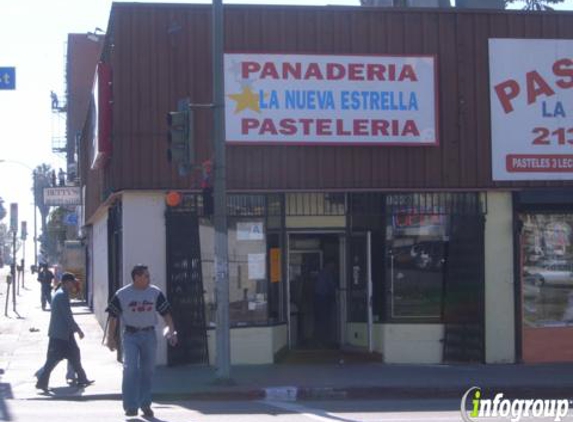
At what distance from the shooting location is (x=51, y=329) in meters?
16.6

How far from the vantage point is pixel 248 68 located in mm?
18766

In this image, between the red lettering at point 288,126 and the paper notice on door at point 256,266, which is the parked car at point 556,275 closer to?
the paper notice on door at point 256,266

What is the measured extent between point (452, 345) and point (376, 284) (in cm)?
181

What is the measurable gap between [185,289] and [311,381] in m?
3.32

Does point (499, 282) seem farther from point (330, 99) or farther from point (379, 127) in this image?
point (330, 99)

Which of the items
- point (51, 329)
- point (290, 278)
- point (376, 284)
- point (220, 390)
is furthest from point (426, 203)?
point (51, 329)

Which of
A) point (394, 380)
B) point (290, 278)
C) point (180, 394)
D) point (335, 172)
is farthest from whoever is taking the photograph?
point (290, 278)

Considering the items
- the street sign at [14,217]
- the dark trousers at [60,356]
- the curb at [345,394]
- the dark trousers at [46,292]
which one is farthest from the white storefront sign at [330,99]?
the street sign at [14,217]

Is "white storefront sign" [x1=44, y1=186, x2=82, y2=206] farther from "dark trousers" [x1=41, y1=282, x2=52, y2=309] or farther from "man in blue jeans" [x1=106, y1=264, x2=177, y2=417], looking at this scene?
"man in blue jeans" [x1=106, y1=264, x2=177, y2=417]

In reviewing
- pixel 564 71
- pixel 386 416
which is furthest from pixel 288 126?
pixel 386 416

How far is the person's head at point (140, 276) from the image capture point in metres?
13.5

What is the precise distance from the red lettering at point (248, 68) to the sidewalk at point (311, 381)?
5245 mm

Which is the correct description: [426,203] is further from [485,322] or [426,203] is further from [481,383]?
[481,383]

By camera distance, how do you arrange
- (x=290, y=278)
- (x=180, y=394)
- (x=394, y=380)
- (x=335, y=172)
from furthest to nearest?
(x=290, y=278), (x=335, y=172), (x=394, y=380), (x=180, y=394)
